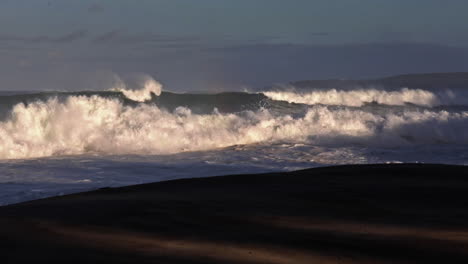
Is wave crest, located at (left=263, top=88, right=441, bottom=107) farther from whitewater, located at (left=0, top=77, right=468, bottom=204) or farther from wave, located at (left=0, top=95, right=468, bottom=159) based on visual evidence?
wave, located at (left=0, top=95, right=468, bottom=159)

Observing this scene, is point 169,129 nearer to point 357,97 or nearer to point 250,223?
point 250,223

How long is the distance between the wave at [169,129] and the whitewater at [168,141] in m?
0.03

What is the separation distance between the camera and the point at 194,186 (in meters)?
9.12

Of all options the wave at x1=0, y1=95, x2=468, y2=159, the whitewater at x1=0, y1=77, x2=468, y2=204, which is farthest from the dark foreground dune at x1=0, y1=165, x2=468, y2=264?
the wave at x1=0, y1=95, x2=468, y2=159

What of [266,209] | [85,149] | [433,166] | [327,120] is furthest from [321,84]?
[266,209]

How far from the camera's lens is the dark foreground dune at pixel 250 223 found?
5.58 metres

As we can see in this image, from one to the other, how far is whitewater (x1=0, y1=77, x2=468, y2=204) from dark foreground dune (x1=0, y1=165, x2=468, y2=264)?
6.86ft

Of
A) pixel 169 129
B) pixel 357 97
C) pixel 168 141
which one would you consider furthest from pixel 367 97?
pixel 168 141

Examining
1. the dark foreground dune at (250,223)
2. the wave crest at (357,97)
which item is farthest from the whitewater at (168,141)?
the wave crest at (357,97)

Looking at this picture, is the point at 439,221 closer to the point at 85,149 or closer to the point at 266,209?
the point at 266,209

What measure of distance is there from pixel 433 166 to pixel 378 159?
4.57 m

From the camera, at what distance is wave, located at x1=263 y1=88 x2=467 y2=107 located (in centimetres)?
3281

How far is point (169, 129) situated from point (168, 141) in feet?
3.97

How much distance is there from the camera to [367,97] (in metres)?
35.3
